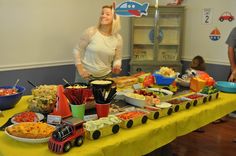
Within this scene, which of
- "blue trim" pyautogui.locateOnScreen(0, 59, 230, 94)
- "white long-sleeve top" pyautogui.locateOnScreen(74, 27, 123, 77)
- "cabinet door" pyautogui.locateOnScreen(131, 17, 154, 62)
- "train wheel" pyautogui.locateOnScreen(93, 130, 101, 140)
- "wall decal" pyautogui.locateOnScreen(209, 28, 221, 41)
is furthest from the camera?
"cabinet door" pyautogui.locateOnScreen(131, 17, 154, 62)

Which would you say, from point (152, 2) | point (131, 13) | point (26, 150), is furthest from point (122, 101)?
point (152, 2)

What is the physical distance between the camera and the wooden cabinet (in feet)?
15.4

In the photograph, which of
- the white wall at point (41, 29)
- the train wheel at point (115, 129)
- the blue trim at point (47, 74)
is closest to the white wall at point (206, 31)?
the blue trim at point (47, 74)

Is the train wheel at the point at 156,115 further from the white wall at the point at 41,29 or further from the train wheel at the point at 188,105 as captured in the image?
the white wall at the point at 41,29

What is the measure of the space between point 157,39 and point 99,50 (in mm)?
2094

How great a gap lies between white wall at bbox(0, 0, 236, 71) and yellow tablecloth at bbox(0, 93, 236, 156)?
5.44ft

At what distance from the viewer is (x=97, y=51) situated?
2838 mm

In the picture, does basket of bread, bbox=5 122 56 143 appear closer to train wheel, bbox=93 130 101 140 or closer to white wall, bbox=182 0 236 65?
train wheel, bbox=93 130 101 140

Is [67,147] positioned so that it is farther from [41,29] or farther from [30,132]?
[41,29]

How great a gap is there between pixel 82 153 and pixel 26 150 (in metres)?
0.26

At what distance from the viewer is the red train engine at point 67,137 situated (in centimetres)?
127

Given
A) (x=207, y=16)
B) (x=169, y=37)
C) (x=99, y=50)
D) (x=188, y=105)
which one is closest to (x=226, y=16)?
(x=207, y=16)

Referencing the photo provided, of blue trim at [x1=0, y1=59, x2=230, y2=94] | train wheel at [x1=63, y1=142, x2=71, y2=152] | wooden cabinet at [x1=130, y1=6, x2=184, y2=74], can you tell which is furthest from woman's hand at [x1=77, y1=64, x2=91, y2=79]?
wooden cabinet at [x1=130, y1=6, x2=184, y2=74]

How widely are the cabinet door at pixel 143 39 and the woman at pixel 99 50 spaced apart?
1.89 metres
